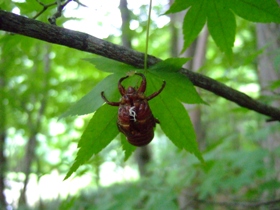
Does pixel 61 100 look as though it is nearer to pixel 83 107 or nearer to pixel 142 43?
pixel 142 43

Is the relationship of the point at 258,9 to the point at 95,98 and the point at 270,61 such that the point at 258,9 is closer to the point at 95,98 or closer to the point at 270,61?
the point at 95,98

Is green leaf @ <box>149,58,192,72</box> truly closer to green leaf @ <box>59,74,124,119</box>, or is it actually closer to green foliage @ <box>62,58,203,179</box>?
green foliage @ <box>62,58,203,179</box>

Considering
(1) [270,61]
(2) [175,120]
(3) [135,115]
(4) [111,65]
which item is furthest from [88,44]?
(1) [270,61]

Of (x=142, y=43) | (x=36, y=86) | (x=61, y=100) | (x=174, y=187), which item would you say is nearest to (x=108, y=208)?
(x=174, y=187)

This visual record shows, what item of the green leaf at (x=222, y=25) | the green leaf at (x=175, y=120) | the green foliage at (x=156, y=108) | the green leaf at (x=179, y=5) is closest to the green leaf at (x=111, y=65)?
the green foliage at (x=156, y=108)

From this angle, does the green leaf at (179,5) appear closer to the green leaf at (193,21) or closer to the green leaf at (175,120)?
the green leaf at (193,21)

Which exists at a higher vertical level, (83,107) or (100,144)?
(83,107)

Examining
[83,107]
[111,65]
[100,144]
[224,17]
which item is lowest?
[100,144]
